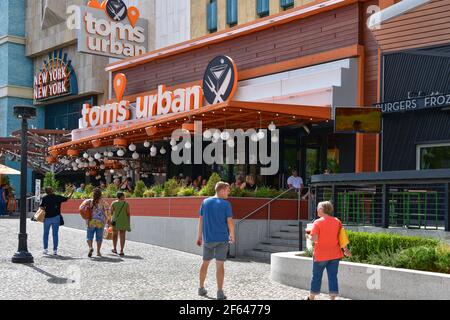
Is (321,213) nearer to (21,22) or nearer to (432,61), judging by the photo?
(432,61)

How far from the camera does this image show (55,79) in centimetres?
5103

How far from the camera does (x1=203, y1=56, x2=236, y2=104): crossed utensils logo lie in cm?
2494

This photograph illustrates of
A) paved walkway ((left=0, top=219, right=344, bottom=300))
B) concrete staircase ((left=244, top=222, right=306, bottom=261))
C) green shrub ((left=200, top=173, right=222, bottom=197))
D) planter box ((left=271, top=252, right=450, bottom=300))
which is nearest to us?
planter box ((left=271, top=252, right=450, bottom=300))

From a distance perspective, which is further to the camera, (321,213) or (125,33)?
(125,33)

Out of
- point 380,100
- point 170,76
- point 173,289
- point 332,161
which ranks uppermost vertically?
point 170,76

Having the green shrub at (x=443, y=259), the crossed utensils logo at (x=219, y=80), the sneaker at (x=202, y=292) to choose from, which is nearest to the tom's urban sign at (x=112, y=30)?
the crossed utensils logo at (x=219, y=80)

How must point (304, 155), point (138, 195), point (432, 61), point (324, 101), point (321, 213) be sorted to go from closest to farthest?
point (321, 213) → point (432, 61) → point (324, 101) → point (138, 195) → point (304, 155)

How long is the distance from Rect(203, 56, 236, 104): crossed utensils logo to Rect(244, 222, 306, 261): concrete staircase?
7.45 meters

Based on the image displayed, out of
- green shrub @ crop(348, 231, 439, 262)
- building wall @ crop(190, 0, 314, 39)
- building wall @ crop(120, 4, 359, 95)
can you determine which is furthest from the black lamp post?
building wall @ crop(190, 0, 314, 39)

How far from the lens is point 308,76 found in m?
22.5

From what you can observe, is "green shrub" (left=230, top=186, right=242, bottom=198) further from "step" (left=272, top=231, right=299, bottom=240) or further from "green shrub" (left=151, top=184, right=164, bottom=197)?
"green shrub" (left=151, top=184, right=164, bottom=197)

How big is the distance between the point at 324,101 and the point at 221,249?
39.5 feet

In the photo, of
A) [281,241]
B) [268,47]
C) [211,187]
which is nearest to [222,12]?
[268,47]
